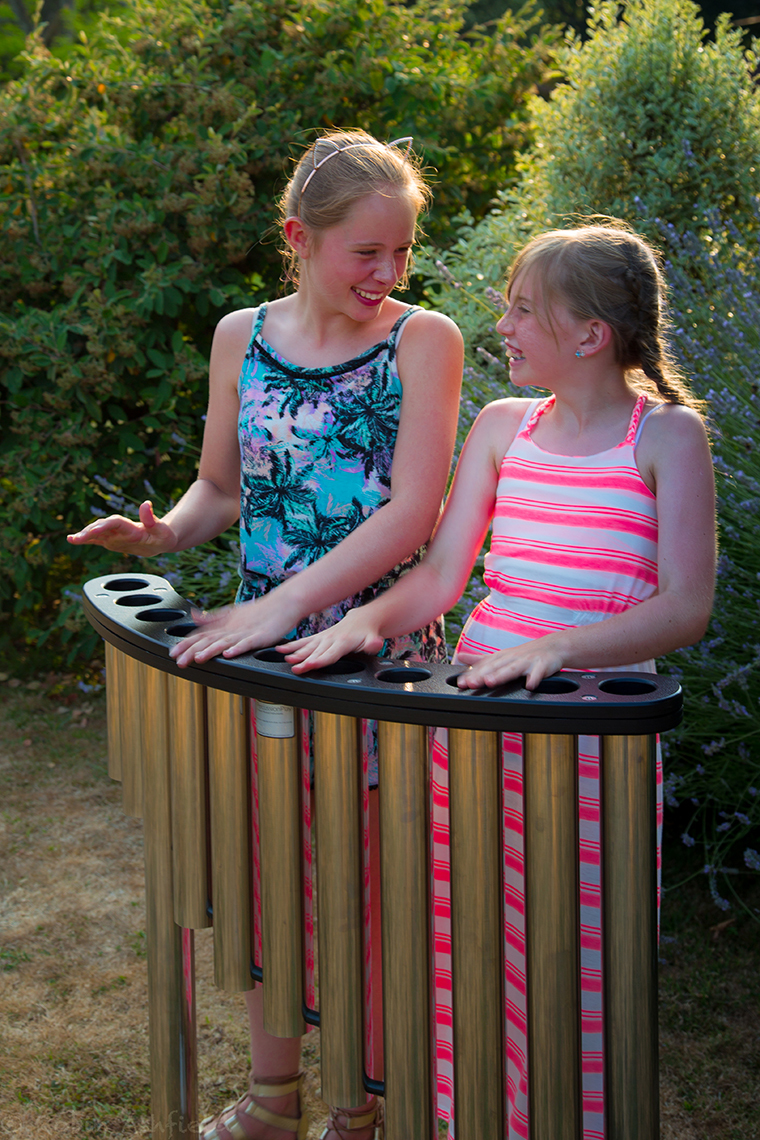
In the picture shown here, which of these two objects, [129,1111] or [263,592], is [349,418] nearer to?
[263,592]

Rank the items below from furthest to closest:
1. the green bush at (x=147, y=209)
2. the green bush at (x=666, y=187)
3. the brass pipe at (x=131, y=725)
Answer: the green bush at (x=147, y=209) → the green bush at (x=666, y=187) → the brass pipe at (x=131, y=725)

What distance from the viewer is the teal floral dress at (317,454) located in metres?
2.06

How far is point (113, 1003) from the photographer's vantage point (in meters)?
3.00

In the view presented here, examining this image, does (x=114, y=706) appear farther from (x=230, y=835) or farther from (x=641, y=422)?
(x=641, y=422)

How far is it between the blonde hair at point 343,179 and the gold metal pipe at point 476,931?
1009 millimetres

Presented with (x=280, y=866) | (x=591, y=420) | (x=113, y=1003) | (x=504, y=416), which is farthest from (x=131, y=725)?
(x=113, y=1003)

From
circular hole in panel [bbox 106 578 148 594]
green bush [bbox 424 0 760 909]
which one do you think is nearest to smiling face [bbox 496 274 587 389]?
circular hole in panel [bbox 106 578 148 594]

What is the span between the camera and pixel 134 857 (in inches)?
151

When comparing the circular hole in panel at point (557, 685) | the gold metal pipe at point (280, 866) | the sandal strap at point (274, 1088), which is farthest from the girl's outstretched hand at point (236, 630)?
the sandal strap at point (274, 1088)

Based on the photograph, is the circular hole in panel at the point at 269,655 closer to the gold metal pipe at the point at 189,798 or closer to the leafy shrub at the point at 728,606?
the gold metal pipe at the point at 189,798

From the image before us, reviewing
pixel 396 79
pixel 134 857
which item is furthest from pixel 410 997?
pixel 396 79

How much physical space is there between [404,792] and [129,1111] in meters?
1.56

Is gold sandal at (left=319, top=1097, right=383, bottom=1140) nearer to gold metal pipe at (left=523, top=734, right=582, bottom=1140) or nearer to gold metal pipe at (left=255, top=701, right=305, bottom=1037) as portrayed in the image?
gold metal pipe at (left=255, top=701, right=305, bottom=1037)

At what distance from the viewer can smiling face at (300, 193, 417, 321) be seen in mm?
A: 1916
